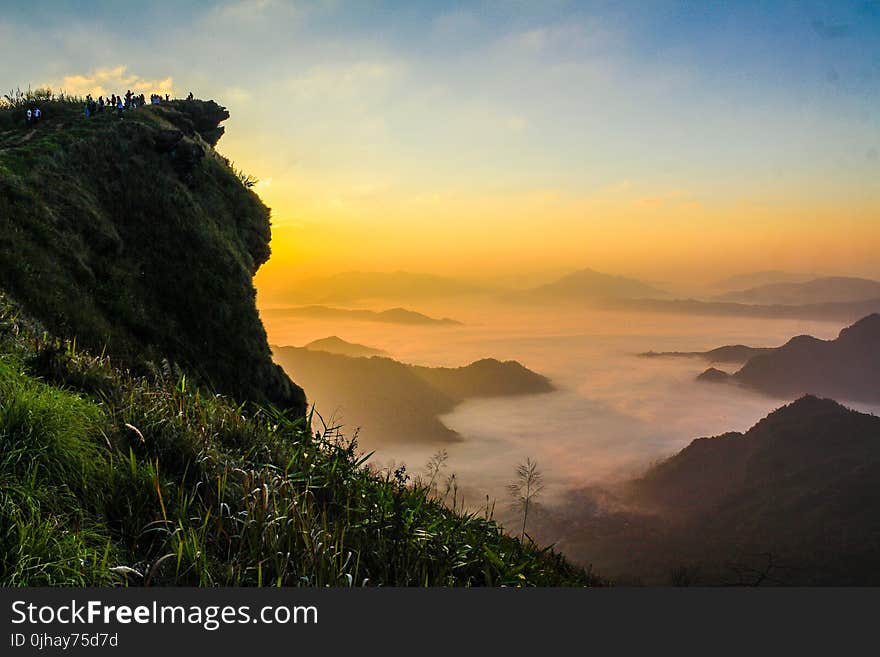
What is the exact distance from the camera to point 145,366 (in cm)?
1378

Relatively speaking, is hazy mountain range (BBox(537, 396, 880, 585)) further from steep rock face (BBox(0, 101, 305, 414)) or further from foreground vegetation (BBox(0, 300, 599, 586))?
foreground vegetation (BBox(0, 300, 599, 586))

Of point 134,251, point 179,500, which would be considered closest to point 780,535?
point 134,251

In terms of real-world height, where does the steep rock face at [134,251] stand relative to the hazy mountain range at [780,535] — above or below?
above

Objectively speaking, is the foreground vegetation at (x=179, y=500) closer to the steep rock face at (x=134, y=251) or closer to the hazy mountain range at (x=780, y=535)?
the steep rock face at (x=134, y=251)

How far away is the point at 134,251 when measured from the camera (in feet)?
63.6

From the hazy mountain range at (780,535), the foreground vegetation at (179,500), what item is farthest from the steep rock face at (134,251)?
the hazy mountain range at (780,535)

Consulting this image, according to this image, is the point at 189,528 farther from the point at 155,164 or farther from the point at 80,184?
the point at 155,164

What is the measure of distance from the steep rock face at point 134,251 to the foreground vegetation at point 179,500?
750 centimetres

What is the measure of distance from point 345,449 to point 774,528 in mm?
202786

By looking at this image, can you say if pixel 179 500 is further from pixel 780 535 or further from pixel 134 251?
pixel 780 535

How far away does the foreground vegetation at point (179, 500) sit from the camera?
4129 millimetres

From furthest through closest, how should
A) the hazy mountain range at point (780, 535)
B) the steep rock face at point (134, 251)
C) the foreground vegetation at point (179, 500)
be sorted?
1. the hazy mountain range at point (780, 535)
2. the steep rock face at point (134, 251)
3. the foreground vegetation at point (179, 500)

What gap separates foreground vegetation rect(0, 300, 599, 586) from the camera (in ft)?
13.5

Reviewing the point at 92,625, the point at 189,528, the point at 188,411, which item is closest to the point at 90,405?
the point at 188,411
